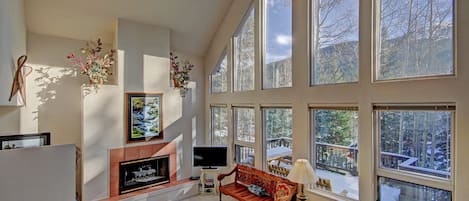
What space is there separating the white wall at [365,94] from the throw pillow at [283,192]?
31cm

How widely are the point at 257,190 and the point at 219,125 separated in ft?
6.74

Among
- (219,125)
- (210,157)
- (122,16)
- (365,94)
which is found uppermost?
(122,16)

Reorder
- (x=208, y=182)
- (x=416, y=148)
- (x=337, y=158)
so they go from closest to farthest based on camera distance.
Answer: (x=416, y=148) < (x=337, y=158) < (x=208, y=182)

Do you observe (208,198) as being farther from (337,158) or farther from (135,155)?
(337,158)

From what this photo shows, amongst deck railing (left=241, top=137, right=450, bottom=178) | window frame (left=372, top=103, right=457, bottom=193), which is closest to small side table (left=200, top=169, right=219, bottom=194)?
deck railing (left=241, top=137, right=450, bottom=178)

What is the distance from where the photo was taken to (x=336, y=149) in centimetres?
359

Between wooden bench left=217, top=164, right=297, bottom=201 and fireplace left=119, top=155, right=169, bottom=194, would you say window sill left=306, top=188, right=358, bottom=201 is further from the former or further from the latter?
fireplace left=119, top=155, right=169, bottom=194

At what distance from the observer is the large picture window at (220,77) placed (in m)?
5.86

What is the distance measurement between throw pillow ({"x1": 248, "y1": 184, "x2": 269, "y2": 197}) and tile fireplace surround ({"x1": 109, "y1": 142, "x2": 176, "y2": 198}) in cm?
183

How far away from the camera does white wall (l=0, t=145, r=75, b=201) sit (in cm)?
109

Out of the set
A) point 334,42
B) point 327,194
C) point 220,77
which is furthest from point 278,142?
point 220,77

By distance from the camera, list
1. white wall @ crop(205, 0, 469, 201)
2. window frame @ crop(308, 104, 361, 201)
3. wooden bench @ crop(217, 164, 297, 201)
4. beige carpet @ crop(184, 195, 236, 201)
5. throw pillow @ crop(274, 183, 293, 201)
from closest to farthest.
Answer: white wall @ crop(205, 0, 469, 201) → window frame @ crop(308, 104, 361, 201) → throw pillow @ crop(274, 183, 293, 201) → wooden bench @ crop(217, 164, 297, 201) → beige carpet @ crop(184, 195, 236, 201)

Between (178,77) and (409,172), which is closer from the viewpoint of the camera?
(409,172)

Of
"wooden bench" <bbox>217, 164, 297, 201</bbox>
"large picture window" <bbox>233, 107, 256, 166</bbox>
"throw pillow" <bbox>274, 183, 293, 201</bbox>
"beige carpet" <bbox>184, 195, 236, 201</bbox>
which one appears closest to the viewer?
"throw pillow" <bbox>274, 183, 293, 201</bbox>
